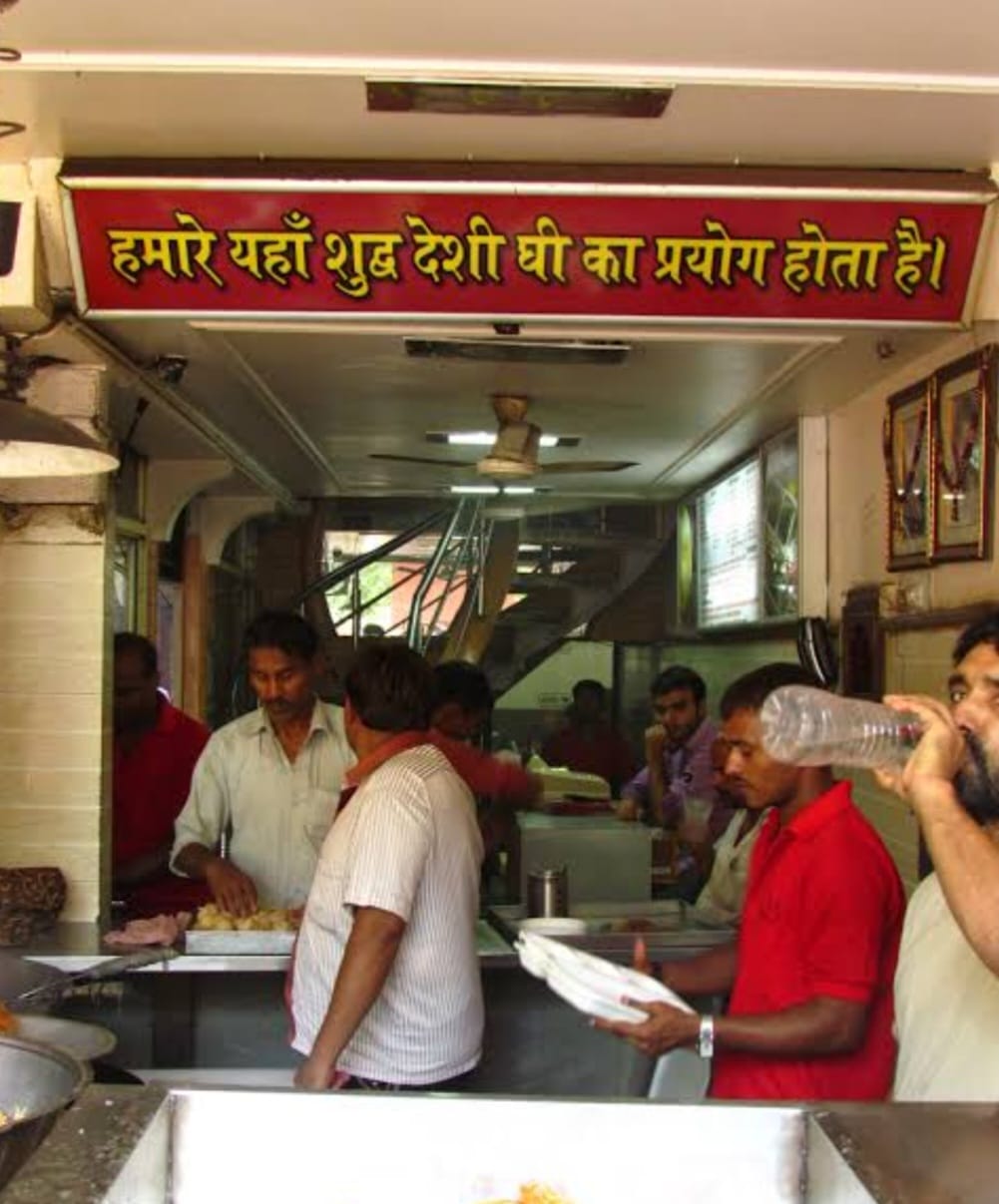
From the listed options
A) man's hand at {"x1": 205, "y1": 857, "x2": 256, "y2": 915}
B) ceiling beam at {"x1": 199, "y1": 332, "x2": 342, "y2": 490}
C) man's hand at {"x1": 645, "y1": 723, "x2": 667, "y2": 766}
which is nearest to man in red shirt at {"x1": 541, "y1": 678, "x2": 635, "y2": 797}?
man's hand at {"x1": 645, "y1": 723, "x2": 667, "y2": 766}

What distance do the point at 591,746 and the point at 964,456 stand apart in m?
5.23

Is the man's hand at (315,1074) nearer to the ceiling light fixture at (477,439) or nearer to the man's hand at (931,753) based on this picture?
the man's hand at (931,753)

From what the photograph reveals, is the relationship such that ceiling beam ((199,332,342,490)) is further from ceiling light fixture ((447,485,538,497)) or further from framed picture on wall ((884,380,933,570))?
framed picture on wall ((884,380,933,570))

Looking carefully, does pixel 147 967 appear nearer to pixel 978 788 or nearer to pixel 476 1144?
pixel 476 1144

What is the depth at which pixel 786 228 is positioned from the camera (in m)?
3.47

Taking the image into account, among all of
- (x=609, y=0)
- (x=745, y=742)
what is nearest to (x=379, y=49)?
(x=609, y=0)

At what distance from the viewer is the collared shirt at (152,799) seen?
193 inches

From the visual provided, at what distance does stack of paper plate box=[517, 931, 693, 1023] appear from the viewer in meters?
2.08

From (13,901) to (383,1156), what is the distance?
2378 mm

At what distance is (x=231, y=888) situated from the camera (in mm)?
4109

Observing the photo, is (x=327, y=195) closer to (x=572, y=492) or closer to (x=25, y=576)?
(x=25, y=576)

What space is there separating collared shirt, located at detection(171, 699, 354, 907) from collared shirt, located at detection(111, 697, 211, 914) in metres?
0.55

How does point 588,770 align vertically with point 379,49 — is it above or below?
below

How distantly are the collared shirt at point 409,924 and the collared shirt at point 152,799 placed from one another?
1.77m
